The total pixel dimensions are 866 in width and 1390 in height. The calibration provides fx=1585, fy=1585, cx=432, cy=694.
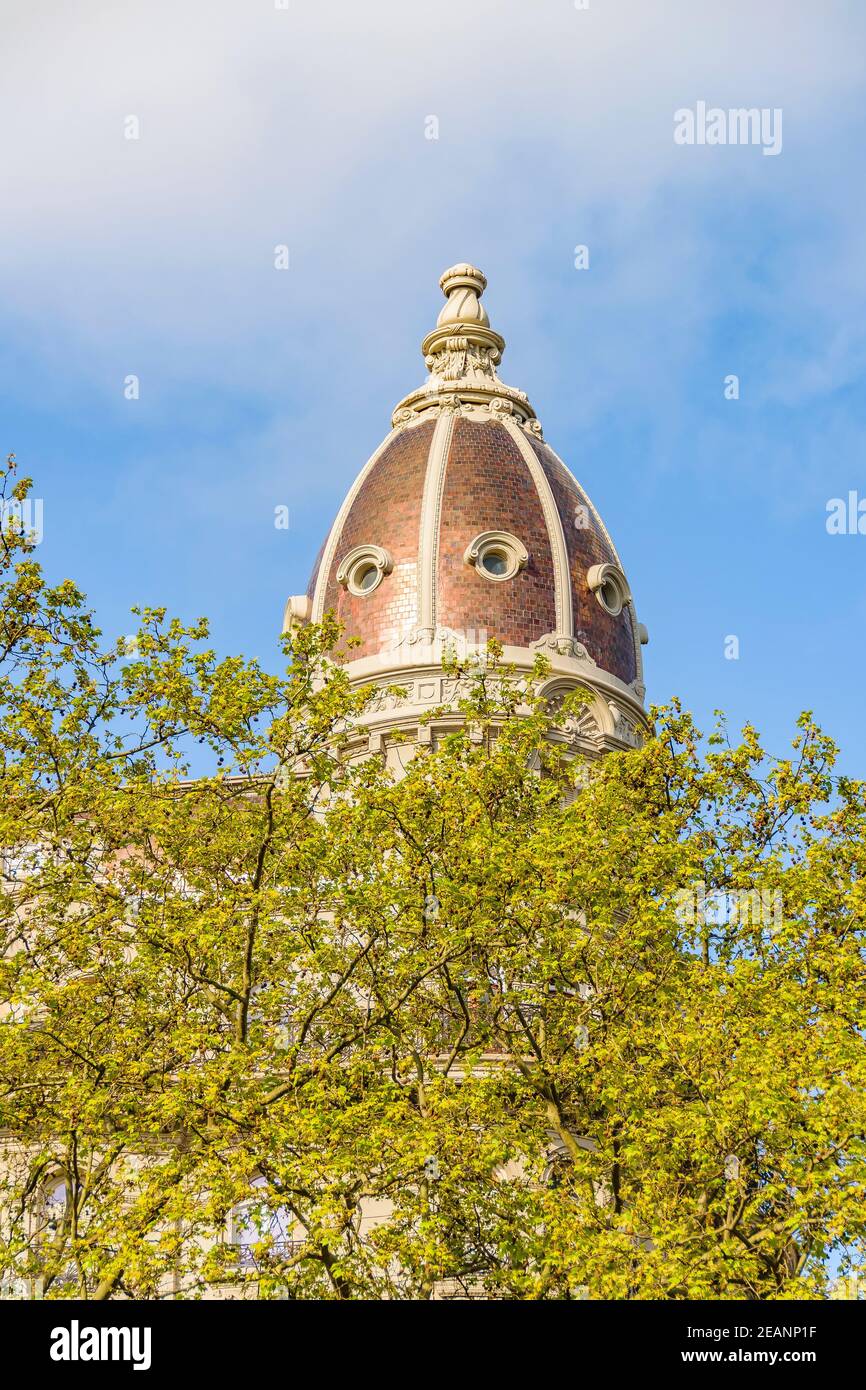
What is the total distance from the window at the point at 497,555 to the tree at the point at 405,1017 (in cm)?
1463

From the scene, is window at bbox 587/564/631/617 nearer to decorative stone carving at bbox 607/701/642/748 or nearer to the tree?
decorative stone carving at bbox 607/701/642/748

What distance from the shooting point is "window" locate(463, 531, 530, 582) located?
38531 mm

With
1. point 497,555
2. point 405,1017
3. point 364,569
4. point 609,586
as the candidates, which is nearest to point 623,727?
point 609,586

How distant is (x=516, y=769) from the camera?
22.7 meters

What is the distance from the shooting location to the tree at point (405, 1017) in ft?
60.5

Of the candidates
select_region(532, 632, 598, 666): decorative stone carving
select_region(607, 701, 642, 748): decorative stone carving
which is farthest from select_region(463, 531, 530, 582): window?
select_region(607, 701, 642, 748): decorative stone carving

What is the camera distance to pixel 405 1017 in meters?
22.2

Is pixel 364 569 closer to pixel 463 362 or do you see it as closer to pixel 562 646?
pixel 562 646

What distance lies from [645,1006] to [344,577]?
20532 mm

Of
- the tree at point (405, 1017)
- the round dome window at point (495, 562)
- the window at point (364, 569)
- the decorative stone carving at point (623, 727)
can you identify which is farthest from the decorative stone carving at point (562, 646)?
the tree at point (405, 1017)

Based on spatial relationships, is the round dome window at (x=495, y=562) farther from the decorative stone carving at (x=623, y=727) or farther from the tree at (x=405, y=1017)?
A: the tree at (x=405, y=1017)

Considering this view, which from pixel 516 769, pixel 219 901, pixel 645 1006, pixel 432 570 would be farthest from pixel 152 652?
pixel 432 570
